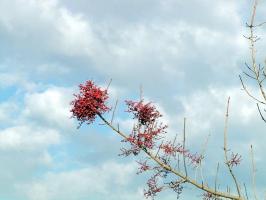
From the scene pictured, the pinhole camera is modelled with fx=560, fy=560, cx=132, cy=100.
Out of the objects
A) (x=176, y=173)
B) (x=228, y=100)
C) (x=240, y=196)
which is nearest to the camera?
(x=228, y=100)

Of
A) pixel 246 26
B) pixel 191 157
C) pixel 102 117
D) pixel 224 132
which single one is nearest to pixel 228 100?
pixel 224 132

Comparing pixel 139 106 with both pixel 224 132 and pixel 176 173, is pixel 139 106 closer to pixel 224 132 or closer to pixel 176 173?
pixel 176 173

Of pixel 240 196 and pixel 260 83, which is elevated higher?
pixel 260 83

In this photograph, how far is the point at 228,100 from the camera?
12523mm

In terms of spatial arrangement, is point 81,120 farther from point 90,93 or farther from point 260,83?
point 260,83

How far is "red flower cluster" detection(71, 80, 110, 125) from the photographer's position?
48.5 ft

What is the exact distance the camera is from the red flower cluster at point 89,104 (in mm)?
14797

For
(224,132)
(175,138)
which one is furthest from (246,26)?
(175,138)

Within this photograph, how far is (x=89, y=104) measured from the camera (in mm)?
14797

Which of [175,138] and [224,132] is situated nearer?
[224,132]

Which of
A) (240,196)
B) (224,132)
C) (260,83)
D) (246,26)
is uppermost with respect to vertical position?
(246,26)

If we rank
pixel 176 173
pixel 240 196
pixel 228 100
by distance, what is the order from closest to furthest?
pixel 228 100
pixel 240 196
pixel 176 173

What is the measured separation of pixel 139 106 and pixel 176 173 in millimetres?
2052

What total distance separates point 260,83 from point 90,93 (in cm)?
466
